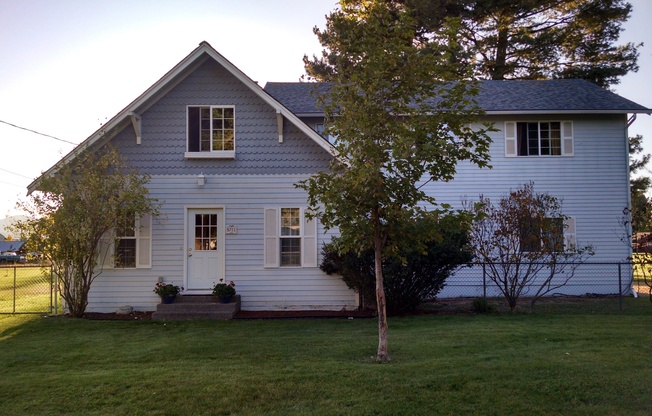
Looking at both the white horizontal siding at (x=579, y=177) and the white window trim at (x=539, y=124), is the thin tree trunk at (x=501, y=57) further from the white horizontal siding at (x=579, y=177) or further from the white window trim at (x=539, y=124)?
the white horizontal siding at (x=579, y=177)

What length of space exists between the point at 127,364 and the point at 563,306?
36.3ft

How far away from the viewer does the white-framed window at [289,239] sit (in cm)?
1361

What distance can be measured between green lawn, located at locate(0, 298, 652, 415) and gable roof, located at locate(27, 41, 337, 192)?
4.69 metres

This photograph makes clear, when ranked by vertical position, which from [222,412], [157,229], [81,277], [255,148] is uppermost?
[255,148]

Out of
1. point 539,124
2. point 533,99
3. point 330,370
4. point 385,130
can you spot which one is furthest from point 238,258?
point 533,99

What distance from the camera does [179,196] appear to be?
13633 millimetres

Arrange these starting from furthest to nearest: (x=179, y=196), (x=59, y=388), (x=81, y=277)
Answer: (x=179, y=196) → (x=81, y=277) → (x=59, y=388)

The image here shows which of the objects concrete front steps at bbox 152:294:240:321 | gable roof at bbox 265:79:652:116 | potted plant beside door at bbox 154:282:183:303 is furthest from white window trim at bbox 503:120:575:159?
potted plant beside door at bbox 154:282:183:303

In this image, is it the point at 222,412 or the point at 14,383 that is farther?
the point at 14,383

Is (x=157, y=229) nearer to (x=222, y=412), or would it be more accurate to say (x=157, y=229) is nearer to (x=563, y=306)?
(x=222, y=412)

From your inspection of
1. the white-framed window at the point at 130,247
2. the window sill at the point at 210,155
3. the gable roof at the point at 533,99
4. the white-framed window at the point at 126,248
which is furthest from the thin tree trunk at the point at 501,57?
the white-framed window at the point at 126,248

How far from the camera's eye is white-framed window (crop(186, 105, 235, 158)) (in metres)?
13.8

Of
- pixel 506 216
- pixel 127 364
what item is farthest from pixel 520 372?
pixel 506 216

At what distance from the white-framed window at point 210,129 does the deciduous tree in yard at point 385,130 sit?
20.7 ft
